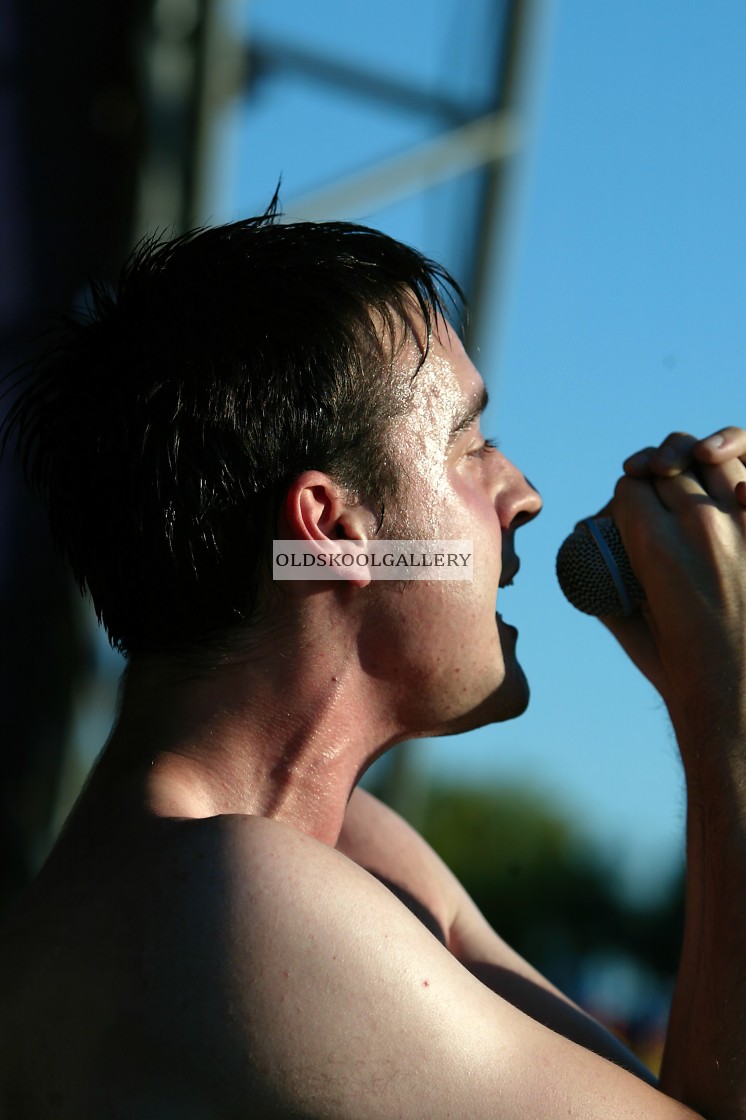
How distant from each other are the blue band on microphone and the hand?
35 mm

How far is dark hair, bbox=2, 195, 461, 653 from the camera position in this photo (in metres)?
1.82

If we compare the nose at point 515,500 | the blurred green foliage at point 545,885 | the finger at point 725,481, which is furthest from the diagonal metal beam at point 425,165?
the blurred green foliage at point 545,885

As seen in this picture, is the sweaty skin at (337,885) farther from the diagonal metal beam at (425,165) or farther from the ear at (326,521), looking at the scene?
the diagonal metal beam at (425,165)

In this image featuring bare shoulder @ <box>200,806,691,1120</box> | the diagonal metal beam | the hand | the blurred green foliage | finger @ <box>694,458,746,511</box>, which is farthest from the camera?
the blurred green foliage

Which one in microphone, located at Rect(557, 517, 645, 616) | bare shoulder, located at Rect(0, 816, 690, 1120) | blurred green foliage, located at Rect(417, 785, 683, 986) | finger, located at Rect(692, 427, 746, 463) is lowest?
blurred green foliage, located at Rect(417, 785, 683, 986)

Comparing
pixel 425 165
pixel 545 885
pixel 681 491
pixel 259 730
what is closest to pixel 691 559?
pixel 681 491

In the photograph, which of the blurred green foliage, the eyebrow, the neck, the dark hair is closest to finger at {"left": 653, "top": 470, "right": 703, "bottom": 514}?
the eyebrow

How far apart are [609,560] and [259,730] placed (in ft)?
2.16

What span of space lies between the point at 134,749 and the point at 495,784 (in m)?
12.5

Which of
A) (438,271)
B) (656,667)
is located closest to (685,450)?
(656,667)

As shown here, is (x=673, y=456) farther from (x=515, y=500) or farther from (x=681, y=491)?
(x=515, y=500)

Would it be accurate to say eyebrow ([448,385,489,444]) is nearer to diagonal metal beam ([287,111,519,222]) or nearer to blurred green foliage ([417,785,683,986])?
diagonal metal beam ([287,111,519,222])

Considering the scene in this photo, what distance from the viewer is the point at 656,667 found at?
6.80 feet

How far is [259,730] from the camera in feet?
5.90
